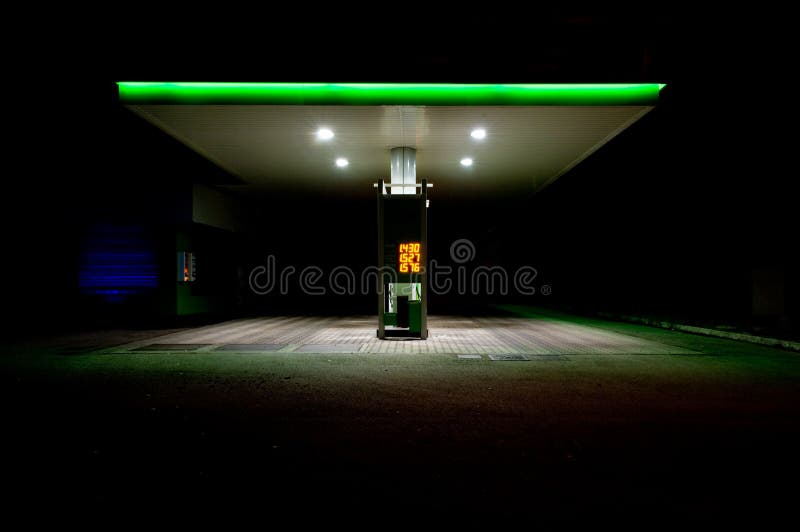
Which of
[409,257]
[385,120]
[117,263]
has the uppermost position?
[385,120]

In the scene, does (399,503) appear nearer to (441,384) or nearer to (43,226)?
(441,384)

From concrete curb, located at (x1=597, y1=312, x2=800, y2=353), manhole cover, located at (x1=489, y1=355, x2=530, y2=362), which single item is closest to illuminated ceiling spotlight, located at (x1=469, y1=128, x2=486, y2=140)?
manhole cover, located at (x1=489, y1=355, x2=530, y2=362)

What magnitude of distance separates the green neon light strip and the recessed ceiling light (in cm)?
199

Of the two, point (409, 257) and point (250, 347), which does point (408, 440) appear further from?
point (409, 257)

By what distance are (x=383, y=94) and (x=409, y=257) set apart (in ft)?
15.4

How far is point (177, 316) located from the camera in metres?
17.7

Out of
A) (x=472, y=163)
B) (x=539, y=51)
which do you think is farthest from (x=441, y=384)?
(x=472, y=163)

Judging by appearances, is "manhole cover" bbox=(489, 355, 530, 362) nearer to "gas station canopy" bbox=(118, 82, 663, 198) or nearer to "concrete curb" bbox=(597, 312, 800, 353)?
"gas station canopy" bbox=(118, 82, 663, 198)

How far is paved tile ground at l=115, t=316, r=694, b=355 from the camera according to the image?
10500 mm

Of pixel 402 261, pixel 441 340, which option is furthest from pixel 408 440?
pixel 402 261

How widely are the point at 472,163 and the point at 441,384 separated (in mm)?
11027

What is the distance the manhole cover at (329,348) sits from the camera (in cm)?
1022

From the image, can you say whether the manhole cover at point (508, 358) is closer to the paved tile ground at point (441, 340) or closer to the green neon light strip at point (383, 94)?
the paved tile ground at point (441, 340)

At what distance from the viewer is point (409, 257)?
13141mm
